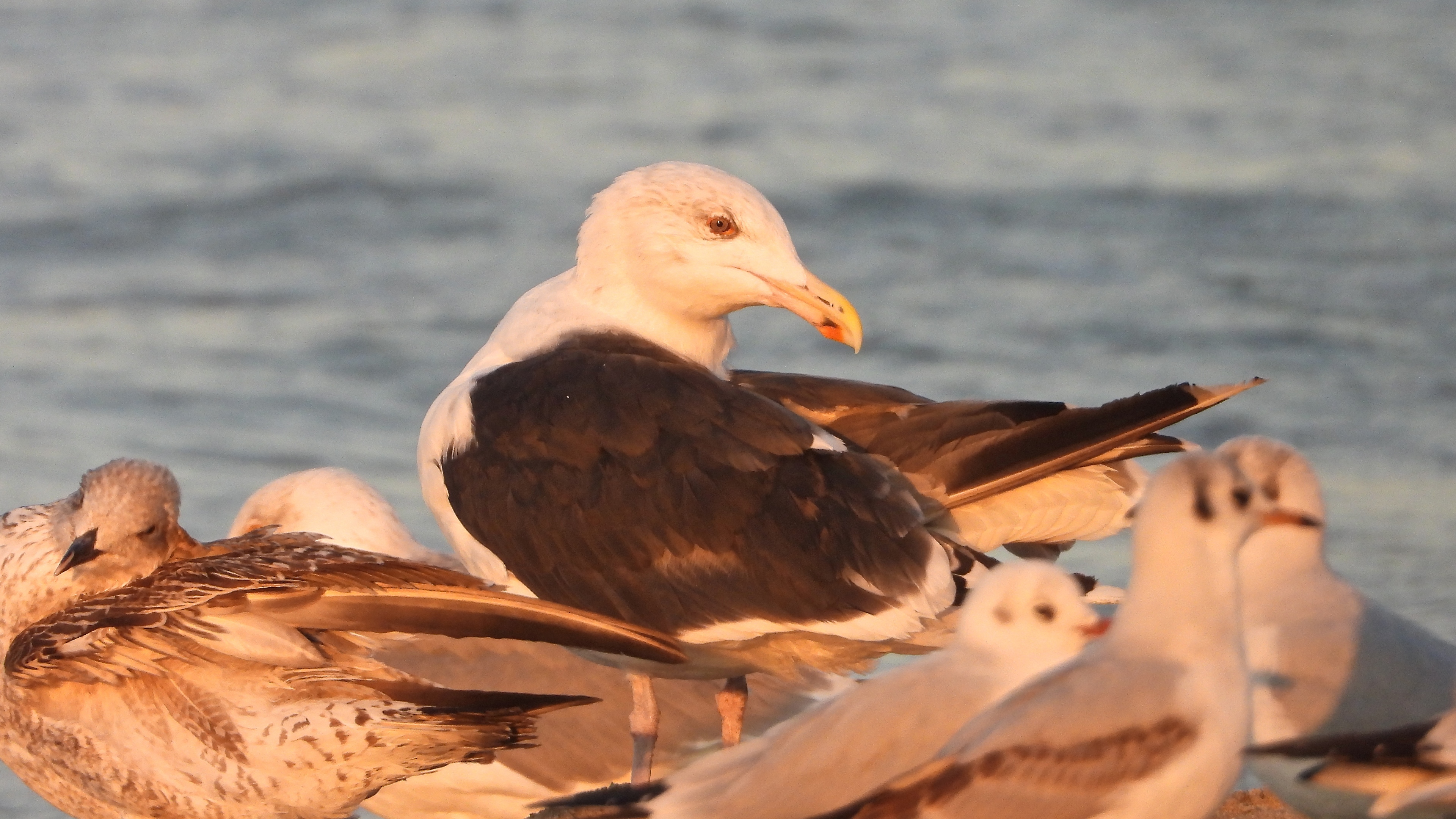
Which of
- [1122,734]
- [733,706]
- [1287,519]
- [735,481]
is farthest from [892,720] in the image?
[733,706]

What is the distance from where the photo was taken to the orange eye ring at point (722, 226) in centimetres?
578

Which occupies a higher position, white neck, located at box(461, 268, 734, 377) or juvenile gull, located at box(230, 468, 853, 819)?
white neck, located at box(461, 268, 734, 377)

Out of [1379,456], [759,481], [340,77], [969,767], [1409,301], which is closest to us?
[969,767]

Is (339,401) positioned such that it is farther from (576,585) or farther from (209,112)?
(209,112)

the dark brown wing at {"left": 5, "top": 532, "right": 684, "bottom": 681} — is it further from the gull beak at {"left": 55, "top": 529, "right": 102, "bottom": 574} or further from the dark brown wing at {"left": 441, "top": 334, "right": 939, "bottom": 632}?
the dark brown wing at {"left": 441, "top": 334, "right": 939, "bottom": 632}

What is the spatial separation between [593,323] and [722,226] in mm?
447

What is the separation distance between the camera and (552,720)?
20.1ft

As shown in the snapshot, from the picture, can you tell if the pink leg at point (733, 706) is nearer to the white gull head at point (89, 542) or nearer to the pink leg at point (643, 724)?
the pink leg at point (643, 724)

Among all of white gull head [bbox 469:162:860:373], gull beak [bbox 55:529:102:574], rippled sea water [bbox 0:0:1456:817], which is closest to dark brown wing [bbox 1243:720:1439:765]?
white gull head [bbox 469:162:860:373]

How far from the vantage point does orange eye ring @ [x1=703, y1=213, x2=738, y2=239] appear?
578 cm

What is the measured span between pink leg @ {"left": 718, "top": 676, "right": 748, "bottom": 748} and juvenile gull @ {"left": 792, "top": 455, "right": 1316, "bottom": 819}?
6.46ft

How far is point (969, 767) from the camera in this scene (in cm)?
368

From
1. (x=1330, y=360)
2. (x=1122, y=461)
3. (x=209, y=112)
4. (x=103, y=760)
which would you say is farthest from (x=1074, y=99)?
(x=103, y=760)

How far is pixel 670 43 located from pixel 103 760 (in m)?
14.2
